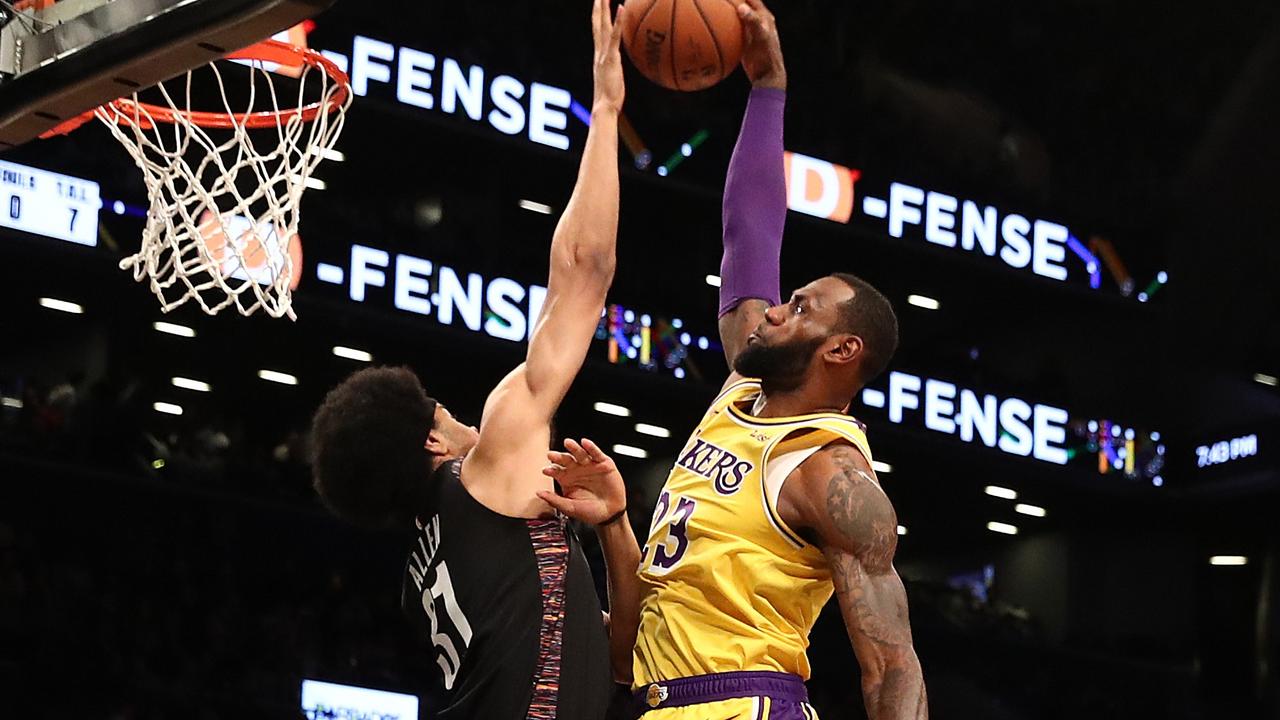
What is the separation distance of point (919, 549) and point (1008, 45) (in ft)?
22.6

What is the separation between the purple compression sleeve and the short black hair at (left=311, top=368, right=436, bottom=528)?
1.08 metres

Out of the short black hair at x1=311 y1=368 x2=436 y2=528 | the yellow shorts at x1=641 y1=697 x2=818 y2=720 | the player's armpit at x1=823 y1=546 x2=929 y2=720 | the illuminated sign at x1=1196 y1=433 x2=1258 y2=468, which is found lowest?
the yellow shorts at x1=641 y1=697 x2=818 y2=720

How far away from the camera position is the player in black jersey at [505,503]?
4.47 m

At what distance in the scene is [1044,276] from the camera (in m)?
23.2

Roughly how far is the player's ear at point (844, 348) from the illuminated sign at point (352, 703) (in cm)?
1122

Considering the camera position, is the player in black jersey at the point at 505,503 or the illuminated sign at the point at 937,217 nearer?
the player in black jersey at the point at 505,503

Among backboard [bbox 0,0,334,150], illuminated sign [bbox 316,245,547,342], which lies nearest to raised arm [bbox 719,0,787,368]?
backboard [bbox 0,0,334,150]

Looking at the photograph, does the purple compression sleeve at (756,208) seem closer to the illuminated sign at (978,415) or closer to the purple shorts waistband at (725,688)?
the purple shorts waistband at (725,688)

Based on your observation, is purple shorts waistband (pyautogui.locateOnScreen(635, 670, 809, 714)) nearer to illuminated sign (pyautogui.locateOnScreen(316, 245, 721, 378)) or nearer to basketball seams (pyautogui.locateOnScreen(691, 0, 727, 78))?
basketball seams (pyautogui.locateOnScreen(691, 0, 727, 78))

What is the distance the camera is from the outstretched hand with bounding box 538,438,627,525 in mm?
4445

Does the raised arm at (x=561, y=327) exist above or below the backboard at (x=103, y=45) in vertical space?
below

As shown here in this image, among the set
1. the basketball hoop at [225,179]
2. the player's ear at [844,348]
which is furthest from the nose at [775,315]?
the basketball hoop at [225,179]

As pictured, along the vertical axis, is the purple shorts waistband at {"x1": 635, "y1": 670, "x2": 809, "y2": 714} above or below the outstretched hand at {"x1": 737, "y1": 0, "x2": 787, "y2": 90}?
below

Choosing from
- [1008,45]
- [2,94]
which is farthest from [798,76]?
[2,94]
